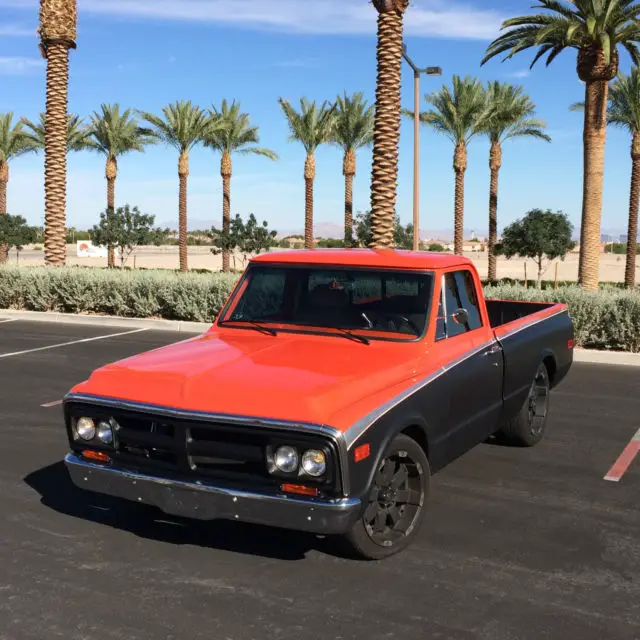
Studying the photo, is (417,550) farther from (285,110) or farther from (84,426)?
(285,110)

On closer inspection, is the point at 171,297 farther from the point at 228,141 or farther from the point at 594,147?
the point at 228,141

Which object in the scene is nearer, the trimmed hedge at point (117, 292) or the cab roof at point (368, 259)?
the cab roof at point (368, 259)

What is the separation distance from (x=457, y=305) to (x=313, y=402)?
218 centimetres

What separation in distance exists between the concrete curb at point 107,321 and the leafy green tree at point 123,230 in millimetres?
26847

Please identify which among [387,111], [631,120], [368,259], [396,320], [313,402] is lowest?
[313,402]

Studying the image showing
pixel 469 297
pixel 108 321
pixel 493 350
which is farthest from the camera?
pixel 108 321

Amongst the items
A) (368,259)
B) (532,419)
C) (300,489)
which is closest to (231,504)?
(300,489)

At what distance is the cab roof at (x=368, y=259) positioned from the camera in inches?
236

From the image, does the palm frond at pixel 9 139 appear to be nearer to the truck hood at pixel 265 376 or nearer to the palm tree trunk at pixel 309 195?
the palm tree trunk at pixel 309 195

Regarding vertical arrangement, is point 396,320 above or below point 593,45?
below

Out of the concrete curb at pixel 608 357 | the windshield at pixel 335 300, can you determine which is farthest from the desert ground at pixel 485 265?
the windshield at pixel 335 300

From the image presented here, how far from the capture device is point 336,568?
487 cm

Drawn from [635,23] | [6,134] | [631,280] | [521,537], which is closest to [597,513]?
[521,537]

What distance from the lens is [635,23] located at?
74.4ft
